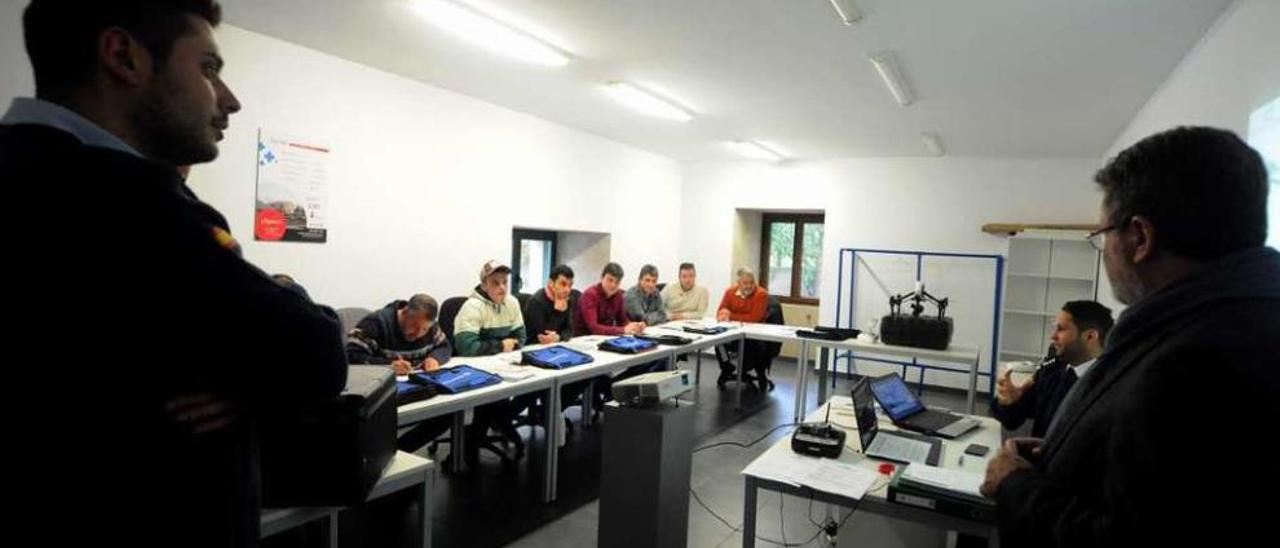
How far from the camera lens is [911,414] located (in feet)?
9.37

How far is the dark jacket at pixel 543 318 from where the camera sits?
16.5 feet

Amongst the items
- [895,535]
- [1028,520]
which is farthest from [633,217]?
[1028,520]

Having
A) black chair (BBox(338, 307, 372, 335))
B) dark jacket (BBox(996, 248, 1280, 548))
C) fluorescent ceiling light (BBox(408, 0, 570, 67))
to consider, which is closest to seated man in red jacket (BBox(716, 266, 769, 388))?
fluorescent ceiling light (BBox(408, 0, 570, 67))

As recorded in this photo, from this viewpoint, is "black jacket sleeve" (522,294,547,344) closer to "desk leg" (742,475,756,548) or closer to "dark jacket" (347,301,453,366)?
"dark jacket" (347,301,453,366)

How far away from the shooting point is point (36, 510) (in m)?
0.72

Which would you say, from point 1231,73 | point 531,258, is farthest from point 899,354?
point 531,258

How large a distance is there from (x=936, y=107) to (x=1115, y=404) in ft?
14.0

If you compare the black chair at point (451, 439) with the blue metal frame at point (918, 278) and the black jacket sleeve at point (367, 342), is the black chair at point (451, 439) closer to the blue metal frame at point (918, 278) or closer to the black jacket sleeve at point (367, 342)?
the black jacket sleeve at point (367, 342)

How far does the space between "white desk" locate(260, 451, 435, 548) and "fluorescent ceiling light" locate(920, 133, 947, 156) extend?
17.5 ft

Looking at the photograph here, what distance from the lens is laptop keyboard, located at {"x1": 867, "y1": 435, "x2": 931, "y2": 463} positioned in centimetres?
233

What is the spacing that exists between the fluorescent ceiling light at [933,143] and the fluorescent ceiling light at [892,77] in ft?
4.66

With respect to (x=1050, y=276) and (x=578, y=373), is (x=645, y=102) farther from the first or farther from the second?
(x=1050, y=276)

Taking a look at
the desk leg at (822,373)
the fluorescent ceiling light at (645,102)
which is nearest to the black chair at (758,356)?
the desk leg at (822,373)

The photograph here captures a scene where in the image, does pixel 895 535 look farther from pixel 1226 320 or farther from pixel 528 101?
pixel 528 101
